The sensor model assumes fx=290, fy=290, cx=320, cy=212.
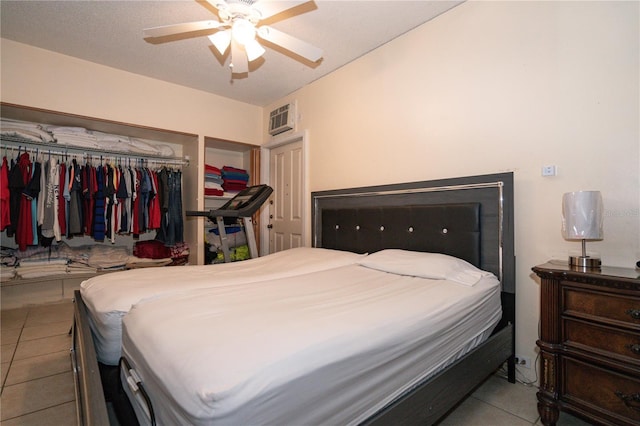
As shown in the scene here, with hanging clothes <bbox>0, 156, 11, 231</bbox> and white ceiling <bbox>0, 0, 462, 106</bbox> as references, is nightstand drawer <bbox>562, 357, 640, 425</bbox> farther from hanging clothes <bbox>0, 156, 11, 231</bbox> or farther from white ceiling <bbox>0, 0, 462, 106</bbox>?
hanging clothes <bbox>0, 156, 11, 231</bbox>

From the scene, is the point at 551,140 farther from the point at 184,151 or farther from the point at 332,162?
the point at 184,151

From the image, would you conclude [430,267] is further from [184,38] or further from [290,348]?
[184,38]

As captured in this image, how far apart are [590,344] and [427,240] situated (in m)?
1.06

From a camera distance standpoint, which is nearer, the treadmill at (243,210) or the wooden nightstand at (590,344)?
the wooden nightstand at (590,344)

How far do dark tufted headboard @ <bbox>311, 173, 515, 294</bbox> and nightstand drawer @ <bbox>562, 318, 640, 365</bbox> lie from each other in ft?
1.59

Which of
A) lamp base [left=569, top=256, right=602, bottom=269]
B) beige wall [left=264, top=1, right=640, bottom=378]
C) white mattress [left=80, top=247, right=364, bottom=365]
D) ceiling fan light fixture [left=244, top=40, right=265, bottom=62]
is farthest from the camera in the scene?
ceiling fan light fixture [left=244, top=40, right=265, bottom=62]

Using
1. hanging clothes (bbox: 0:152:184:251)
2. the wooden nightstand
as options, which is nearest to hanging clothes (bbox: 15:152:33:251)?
hanging clothes (bbox: 0:152:184:251)

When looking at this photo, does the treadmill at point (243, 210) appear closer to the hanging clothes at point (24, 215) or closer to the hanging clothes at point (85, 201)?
the hanging clothes at point (85, 201)

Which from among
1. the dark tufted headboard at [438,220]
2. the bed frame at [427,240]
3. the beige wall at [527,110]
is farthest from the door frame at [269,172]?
the beige wall at [527,110]

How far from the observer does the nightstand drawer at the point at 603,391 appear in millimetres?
1198

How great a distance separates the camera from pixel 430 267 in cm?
181

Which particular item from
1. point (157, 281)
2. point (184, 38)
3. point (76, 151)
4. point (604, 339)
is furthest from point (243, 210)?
point (76, 151)

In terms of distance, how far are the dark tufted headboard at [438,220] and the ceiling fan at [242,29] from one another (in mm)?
1317

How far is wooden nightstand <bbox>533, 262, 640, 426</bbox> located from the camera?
120cm
